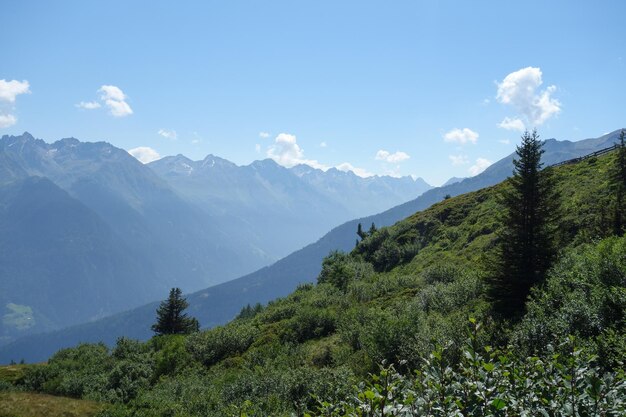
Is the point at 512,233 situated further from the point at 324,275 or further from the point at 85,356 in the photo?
the point at 324,275

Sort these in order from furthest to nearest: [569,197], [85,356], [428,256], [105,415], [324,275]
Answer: [324,275], [428,256], [569,197], [85,356], [105,415]

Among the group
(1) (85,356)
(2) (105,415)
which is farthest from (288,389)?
(1) (85,356)

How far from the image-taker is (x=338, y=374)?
52.5 ft

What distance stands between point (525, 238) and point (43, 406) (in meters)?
27.0

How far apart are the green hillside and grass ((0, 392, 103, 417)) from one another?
4.49 ft

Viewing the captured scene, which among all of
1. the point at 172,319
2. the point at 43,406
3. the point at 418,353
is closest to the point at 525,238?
the point at 418,353

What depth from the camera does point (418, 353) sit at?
15.9 metres

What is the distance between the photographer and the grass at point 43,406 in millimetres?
20422

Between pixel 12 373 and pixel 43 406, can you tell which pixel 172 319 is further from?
pixel 43 406

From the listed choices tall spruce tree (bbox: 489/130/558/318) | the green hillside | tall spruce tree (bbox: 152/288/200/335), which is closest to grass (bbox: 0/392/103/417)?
the green hillside

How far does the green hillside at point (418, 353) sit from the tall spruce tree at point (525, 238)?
93cm

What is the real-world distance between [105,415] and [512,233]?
22.2 meters

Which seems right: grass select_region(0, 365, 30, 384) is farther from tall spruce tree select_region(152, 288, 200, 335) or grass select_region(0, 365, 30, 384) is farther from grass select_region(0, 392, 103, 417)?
tall spruce tree select_region(152, 288, 200, 335)

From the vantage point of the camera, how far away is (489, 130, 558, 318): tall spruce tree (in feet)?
64.8
